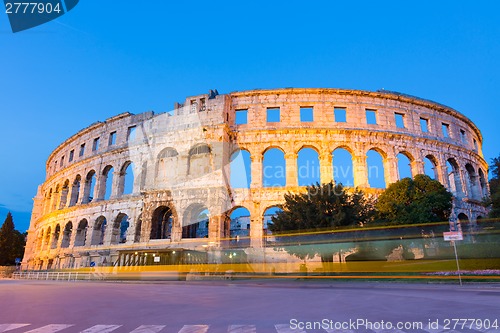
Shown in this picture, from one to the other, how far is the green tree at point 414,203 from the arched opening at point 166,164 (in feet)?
53.5

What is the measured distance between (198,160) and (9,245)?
138 ft

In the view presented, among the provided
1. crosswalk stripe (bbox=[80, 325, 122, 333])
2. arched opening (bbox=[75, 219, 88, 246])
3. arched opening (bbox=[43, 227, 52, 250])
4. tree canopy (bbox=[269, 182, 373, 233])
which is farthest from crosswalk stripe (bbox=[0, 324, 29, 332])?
arched opening (bbox=[43, 227, 52, 250])

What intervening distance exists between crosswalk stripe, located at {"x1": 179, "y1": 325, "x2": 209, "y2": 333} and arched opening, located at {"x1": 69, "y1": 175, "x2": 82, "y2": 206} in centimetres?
3410

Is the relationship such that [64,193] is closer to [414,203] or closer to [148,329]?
[414,203]

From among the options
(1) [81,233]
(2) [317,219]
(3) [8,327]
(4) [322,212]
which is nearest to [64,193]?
(1) [81,233]

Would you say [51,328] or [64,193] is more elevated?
[64,193]

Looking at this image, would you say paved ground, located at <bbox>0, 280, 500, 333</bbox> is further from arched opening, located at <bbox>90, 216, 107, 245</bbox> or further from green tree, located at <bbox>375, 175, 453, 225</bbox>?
arched opening, located at <bbox>90, 216, 107, 245</bbox>

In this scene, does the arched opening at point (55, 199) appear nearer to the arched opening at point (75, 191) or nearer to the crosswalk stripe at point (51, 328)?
the arched opening at point (75, 191)

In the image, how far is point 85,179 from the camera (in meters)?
33.2

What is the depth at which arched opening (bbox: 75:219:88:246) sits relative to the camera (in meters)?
31.4

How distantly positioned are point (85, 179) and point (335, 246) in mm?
25923

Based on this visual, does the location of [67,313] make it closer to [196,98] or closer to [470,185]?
[196,98]

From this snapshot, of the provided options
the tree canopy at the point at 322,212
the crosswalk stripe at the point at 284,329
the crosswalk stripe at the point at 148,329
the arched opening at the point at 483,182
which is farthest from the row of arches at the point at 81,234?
the arched opening at the point at 483,182

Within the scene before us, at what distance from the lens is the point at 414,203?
18734 mm
